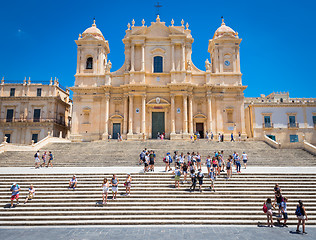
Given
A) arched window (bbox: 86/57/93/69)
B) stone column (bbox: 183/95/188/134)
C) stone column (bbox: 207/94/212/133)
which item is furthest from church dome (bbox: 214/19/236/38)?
arched window (bbox: 86/57/93/69)

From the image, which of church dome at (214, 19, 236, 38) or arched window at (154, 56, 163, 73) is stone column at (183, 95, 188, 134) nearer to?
arched window at (154, 56, 163, 73)

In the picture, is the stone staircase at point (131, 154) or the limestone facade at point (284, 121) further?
the limestone facade at point (284, 121)

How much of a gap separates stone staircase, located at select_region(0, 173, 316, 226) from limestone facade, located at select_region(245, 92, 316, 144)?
69.4ft

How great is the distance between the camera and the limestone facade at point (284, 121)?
34.8 metres

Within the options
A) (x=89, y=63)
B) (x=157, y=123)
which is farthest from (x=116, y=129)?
(x=89, y=63)

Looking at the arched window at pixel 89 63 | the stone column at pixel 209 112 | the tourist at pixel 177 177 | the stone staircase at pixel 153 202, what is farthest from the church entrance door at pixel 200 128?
the tourist at pixel 177 177

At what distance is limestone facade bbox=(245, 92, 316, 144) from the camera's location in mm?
34812

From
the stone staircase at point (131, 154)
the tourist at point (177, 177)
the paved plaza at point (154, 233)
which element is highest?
the stone staircase at point (131, 154)

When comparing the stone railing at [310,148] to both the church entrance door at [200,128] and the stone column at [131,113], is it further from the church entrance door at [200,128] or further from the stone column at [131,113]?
the stone column at [131,113]

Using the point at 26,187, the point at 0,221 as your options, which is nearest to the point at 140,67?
the point at 26,187

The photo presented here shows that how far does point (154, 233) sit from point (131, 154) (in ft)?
44.9

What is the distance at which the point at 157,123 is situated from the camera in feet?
116

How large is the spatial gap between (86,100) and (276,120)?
27.6m

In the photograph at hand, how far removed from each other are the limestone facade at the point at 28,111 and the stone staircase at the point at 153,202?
87.1 feet
